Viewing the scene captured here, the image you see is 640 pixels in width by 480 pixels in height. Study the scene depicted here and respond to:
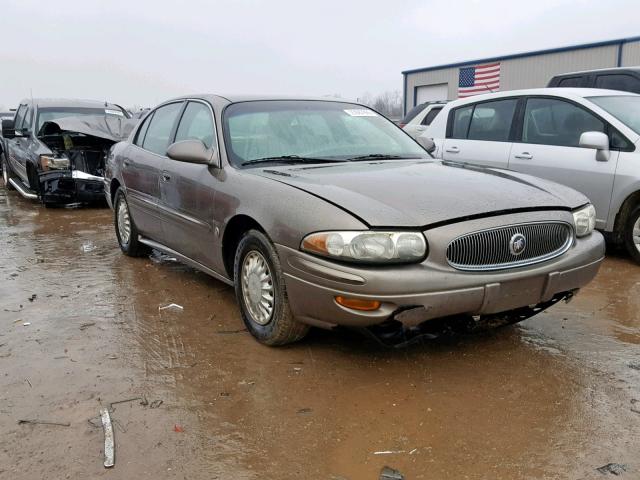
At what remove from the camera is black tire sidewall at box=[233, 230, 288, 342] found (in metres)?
3.30

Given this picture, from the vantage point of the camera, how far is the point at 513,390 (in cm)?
306

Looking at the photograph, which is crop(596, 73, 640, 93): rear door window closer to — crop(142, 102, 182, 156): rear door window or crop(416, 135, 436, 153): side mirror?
crop(416, 135, 436, 153): side mirror

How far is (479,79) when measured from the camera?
24922 millimetres

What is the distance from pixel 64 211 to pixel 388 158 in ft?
21.9

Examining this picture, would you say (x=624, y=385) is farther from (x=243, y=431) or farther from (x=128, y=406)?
(x=128, y=406)

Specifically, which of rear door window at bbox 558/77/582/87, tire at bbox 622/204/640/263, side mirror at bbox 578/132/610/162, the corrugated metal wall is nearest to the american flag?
the corrugated metal wall

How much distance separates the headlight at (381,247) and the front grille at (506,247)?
0.17 metres

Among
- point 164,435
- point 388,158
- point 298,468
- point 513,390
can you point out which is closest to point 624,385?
point 513,390

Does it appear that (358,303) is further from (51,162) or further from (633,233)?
(51,162)

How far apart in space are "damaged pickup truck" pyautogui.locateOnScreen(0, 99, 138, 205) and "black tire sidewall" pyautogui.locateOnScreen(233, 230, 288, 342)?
5856mm

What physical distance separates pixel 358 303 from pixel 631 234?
376 centimetres

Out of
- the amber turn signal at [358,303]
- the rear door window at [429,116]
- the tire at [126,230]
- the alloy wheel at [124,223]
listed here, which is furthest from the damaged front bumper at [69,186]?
the amber turn signal at [358,303]

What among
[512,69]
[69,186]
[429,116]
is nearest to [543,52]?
[512,69]

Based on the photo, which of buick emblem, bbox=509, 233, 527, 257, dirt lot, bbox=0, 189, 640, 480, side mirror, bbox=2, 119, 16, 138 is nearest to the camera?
dirt lot, bbox=0, 189, 640, 480
